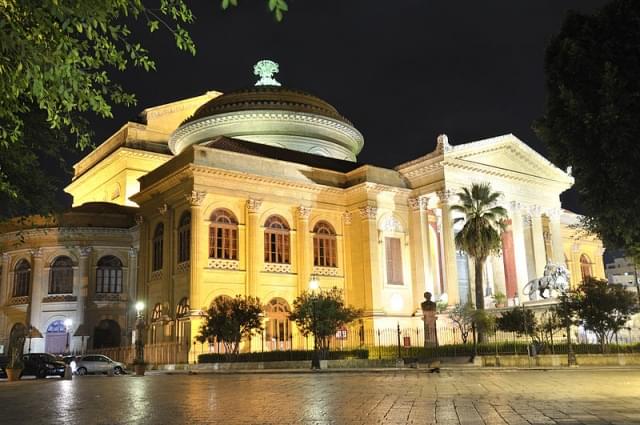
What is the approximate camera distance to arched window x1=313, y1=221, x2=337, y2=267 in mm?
38156

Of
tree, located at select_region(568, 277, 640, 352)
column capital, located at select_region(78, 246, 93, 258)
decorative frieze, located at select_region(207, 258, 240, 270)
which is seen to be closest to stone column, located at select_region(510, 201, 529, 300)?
tree, located at select_region(568, 277, 640, 352)

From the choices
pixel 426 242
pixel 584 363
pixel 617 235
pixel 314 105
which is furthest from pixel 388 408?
pixel 314 105

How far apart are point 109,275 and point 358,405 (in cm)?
3371

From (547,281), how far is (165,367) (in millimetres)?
20871

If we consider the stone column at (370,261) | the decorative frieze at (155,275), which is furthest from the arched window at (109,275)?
the stone column at (370,261)

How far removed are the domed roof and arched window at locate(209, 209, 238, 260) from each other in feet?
43.4

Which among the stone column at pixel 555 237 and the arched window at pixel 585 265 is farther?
the arched window at pixel 585 265

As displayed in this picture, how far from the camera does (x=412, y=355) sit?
28.5m

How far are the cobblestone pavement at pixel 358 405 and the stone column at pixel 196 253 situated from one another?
55.6 ft

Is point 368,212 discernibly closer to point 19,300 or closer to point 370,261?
point 370,261

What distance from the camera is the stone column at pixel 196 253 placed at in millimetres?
32000

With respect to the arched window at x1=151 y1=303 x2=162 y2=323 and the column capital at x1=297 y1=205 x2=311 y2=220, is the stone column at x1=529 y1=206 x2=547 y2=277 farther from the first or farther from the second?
the arched window at x1=151 y1=303 x2=162 y2=323

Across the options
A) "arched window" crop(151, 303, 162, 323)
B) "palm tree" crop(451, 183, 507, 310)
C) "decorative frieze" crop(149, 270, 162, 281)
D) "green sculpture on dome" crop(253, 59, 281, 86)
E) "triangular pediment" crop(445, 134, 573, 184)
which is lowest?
"arched window" crop(151, 303, 162, 323)

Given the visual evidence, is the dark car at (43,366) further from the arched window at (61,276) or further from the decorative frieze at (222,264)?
the arched window at (61,276)
